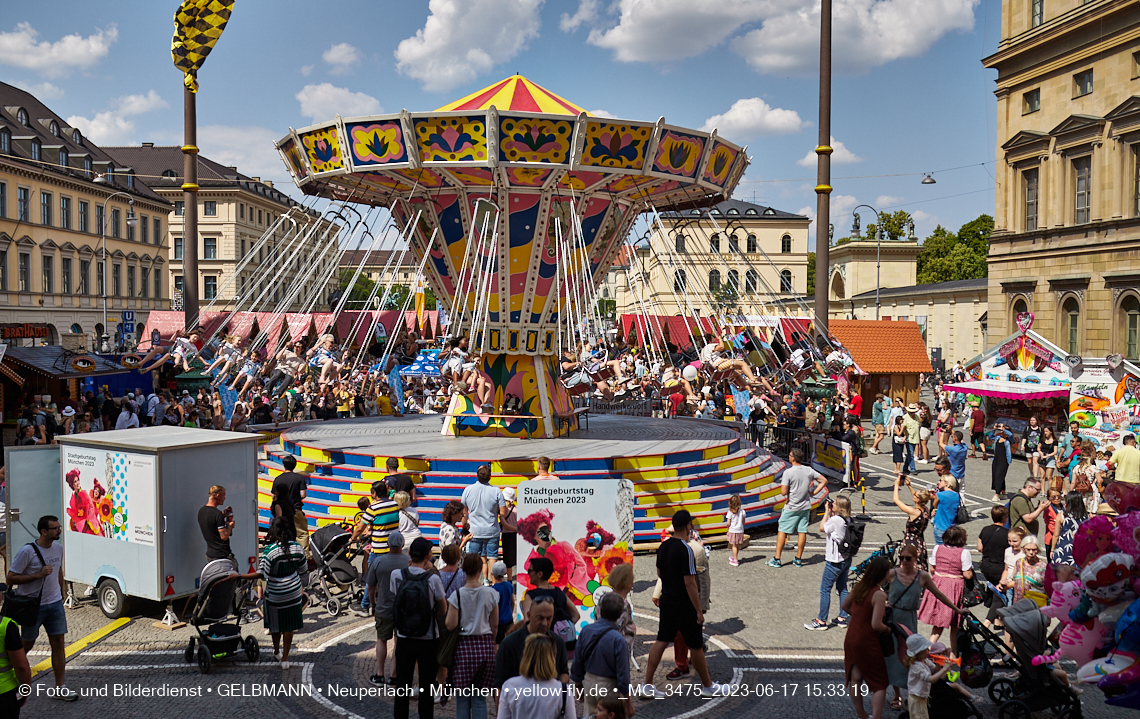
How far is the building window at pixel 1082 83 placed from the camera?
30844 millimetres

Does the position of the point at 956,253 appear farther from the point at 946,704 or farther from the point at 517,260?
the point at 946,704

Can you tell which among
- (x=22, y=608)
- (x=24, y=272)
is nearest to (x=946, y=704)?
(x=22, y=608)

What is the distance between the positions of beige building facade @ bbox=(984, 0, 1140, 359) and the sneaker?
2873 cm

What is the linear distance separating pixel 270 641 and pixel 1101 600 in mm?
6837


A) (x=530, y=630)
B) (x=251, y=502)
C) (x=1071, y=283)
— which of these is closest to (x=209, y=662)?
(x=251, y=502)

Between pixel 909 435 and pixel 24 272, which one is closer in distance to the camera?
pixel 909 435

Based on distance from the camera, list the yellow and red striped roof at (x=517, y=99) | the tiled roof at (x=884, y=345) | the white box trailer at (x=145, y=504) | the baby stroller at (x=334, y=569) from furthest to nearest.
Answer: the tiled roof at (x=884, y=345) < the yellow and red striped roof at (x=517, y=99) < the baby stroller at (x=334, y=569) < the white box trailer at (x=145, y=504)

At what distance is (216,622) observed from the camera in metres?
7.57

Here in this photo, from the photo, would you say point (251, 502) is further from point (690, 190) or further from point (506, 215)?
point (690, 190)

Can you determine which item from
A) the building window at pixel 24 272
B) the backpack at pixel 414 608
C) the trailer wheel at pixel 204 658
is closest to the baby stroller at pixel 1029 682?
the backpack at pixel 414 608

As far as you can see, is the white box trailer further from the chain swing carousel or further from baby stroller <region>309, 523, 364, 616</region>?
the chain swing carousel

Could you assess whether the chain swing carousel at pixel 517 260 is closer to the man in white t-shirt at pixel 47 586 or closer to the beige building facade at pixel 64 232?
the man in white t-shirt at pixel 47 586

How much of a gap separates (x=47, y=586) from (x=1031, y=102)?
36724 mm

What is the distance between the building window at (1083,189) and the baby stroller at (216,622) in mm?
→ 32289
